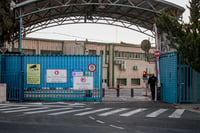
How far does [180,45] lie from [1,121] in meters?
9.99

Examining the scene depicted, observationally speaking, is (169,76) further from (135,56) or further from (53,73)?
(135,56)

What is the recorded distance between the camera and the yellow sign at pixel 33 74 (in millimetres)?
20156

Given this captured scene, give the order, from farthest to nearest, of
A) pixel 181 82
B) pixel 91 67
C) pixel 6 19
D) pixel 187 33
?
1. pixel 6 19
2. pixel 91 67
3. pixel 181 82
4. pixel 187 33

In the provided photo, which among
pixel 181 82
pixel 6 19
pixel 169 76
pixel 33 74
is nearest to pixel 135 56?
pixel 6 19

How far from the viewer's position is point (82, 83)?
66.5ft

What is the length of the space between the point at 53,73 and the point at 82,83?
2.06m

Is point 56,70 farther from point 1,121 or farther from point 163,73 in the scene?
point 1,121

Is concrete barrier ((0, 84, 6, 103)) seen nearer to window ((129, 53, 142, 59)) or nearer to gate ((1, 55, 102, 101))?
gate ((1, 55, 102, 101))

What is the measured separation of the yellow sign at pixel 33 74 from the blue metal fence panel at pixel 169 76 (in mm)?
8652

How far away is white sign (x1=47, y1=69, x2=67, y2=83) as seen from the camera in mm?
20188

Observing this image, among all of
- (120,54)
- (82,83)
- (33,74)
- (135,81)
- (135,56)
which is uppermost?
(120,54)

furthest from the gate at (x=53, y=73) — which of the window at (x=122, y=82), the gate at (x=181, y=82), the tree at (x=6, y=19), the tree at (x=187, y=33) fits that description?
the window at (x=122, y=82)

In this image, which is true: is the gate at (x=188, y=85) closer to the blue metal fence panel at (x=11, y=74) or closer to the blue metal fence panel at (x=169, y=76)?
the blue metal fence panel at (x=169, y=76)

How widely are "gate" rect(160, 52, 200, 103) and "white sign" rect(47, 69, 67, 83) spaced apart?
7014 millimetres
